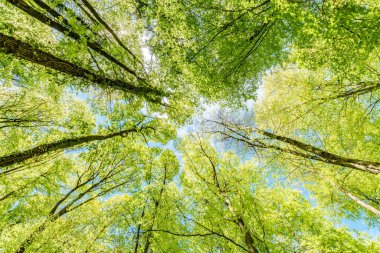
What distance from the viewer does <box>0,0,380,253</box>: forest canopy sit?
481cm

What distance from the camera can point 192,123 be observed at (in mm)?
7965

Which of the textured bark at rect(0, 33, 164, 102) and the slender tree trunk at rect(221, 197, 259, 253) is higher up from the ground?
the textured bark at rect(0, 33, 164, 102)

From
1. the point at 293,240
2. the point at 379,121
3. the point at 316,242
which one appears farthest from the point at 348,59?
the point at 379,121

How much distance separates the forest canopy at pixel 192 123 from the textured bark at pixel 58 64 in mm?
31

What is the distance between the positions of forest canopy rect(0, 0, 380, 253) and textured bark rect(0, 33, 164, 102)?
0.03 meters

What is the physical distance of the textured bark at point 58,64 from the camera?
362 centimetres

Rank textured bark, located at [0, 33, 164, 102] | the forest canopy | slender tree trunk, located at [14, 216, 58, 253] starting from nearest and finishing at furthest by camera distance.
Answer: textured bark, located at [0, 33, 164, 102] → the forest canopy → slender tree trunk, located at [14, 216, 58, 253]

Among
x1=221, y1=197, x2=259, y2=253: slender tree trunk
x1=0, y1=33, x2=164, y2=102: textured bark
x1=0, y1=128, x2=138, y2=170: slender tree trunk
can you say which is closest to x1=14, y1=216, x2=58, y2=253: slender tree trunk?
x1=0, y1=128, x2=138, y2=170: slender tree trunk

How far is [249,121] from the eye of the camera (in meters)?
8.16

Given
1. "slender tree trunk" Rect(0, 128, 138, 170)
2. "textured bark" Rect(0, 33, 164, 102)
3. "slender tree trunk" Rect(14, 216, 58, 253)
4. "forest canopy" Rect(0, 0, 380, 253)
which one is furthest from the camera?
"slender tree trunk" Rect(14, 216, 58, 253)

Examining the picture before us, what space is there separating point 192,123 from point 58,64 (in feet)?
15.3

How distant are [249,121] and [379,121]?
510 cm

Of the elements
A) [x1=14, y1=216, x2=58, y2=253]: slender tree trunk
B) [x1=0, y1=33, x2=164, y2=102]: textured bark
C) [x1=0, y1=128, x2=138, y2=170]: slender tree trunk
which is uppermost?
[x1=0, y1=33, x2=164, y2=102]: textured bark

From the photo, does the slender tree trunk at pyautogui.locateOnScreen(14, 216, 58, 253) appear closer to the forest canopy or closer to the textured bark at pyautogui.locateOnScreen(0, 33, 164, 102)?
the forest canopy
